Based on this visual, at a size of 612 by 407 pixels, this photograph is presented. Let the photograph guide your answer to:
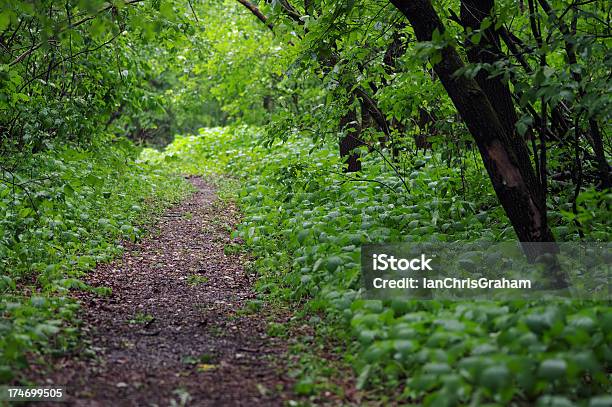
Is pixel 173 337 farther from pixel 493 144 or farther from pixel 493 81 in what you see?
pixel 493 81

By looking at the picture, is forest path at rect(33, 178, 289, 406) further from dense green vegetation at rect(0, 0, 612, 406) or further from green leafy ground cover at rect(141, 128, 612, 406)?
green leafy ground cover at rect(141, 128, 612, 406)

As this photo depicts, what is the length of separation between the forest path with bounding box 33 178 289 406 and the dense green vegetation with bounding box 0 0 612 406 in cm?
33

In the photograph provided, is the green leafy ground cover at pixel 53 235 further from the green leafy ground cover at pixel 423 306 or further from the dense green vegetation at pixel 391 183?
the green leafy ground cover at pixel 423 306

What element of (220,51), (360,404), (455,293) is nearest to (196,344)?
(360,404)

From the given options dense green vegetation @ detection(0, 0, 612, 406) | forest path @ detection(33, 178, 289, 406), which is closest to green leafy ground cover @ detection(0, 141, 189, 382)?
dense green vegetation @ detection(0, 0, 612, 406)

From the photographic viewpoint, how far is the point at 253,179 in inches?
510

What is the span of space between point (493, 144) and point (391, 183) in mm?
2914

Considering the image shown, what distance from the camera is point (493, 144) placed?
5.25 m

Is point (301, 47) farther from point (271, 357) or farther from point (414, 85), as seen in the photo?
point (271, 357)

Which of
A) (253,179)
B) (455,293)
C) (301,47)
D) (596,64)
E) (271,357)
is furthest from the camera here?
(253,179)

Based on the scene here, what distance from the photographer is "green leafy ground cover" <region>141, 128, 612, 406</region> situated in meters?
3.42

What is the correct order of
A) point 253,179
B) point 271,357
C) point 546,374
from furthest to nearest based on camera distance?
point 253,179, point 271,357, point 546,374

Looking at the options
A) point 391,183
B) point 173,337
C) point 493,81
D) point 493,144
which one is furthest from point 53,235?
point 493,81

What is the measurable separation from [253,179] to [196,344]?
821 centimetres
